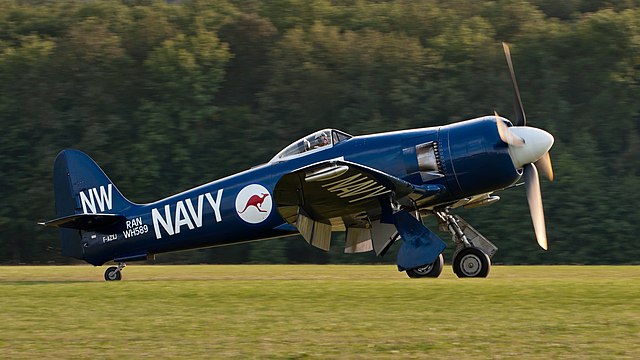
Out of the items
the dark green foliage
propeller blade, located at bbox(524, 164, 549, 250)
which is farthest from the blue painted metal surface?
the dark green foliage

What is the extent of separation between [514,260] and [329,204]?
1996cm

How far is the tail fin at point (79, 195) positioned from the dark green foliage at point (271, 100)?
60.9 feet

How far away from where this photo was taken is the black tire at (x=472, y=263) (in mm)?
13797

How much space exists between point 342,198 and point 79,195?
15.7ft

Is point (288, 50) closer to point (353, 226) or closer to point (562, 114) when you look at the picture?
point (562, 114)

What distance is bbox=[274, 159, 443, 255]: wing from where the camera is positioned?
12766mm

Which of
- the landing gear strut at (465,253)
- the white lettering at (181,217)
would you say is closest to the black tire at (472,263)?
the landing gear strut at (465,253)

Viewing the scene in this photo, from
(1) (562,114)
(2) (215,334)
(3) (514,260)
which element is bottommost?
(3) (514,260)

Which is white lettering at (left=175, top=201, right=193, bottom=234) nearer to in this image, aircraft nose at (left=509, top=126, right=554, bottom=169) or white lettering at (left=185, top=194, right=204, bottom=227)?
white lettering at (left=185, top=194, right=204, bottom=227)

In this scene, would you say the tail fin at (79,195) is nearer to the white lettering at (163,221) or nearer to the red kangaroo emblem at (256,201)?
the white lettering at (163,221)

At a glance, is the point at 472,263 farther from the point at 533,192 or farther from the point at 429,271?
the point at 533,192

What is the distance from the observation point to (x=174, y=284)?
40.5 feet

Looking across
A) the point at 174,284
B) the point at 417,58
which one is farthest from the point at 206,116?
the point at 174,284

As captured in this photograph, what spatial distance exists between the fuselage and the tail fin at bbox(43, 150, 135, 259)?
0.94 feet
